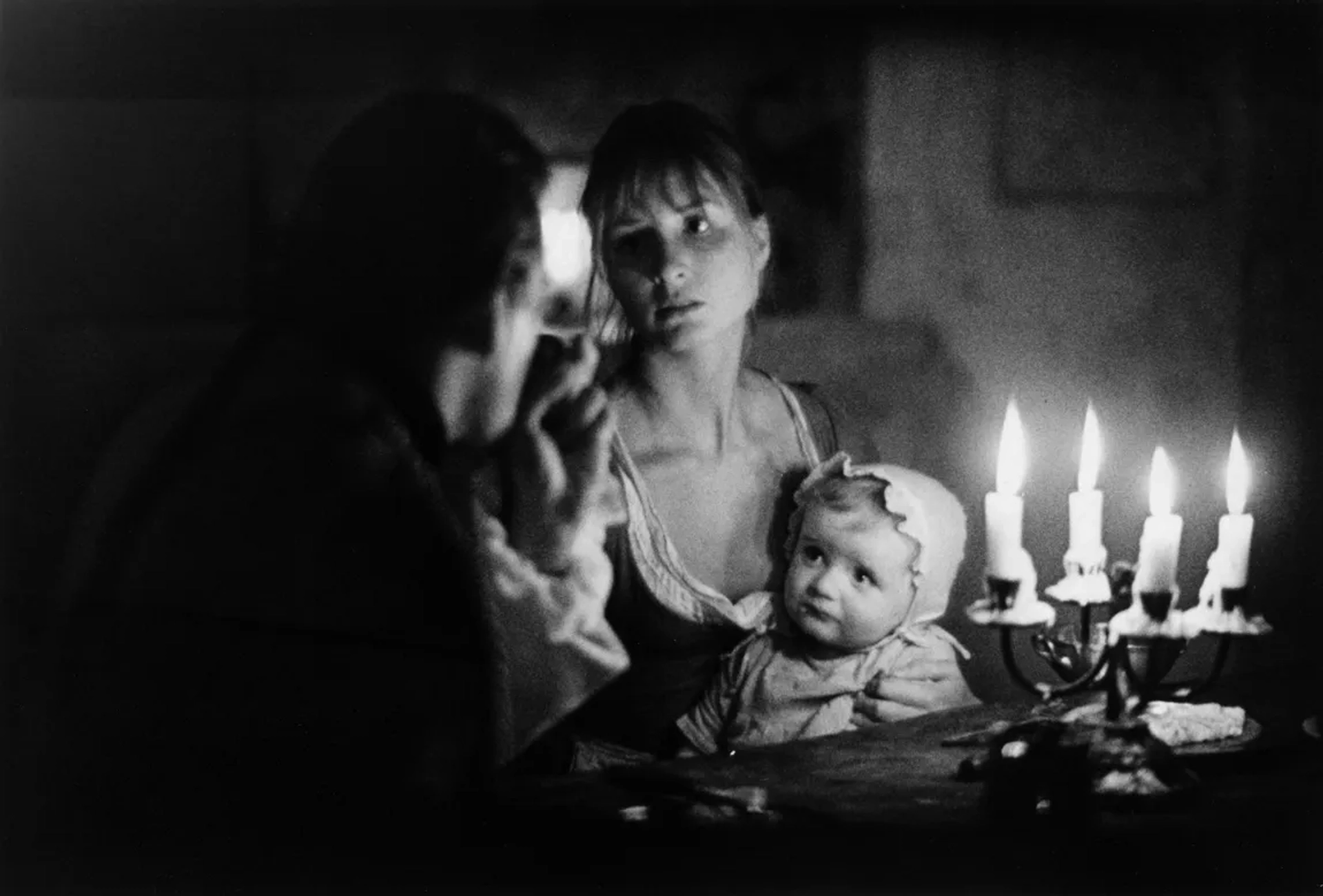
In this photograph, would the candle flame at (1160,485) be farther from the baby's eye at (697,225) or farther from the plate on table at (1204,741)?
the baby's eye at (697,225)

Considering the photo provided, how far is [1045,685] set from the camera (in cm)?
165

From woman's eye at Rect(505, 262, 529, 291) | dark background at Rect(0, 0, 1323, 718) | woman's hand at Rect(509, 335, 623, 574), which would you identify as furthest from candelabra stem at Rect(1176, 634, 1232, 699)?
woman's eye at Rect(505, 262, 529, 291)

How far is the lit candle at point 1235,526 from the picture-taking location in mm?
1601

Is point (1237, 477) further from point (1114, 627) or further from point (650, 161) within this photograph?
point (650, 161)

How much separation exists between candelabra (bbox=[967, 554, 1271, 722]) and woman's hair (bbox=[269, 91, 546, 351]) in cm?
70

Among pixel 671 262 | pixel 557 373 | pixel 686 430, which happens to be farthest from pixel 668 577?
pixel 671 262

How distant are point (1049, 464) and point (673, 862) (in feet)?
2.23

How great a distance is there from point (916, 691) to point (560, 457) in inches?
20.6

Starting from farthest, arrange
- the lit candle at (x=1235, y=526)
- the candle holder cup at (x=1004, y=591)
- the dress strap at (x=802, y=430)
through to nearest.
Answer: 1. the dress strap at (x=802, y=430)
2. the lit candle at (x=1235, y=526)
3. the candle holder cup at (x=1004, y=591)

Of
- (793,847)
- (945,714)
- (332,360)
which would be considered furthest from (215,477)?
(945,714)

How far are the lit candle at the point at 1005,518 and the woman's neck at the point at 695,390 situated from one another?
1.06 feet

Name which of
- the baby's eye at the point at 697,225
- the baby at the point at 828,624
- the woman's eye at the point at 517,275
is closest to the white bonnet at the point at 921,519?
the baby at the point at 828,624

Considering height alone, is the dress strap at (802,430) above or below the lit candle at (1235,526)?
above

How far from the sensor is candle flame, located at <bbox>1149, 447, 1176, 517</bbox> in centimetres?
161
